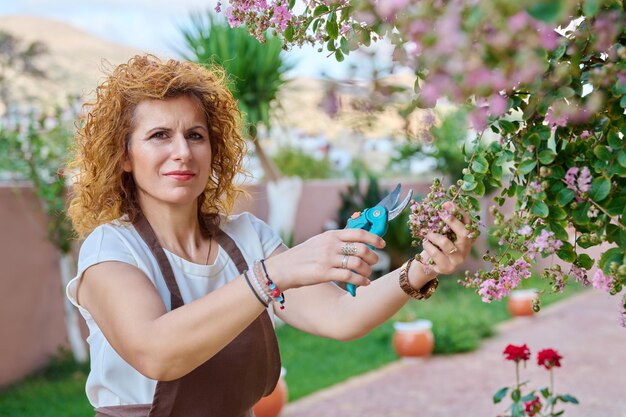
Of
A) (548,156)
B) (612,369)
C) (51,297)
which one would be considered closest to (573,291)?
(612,369)

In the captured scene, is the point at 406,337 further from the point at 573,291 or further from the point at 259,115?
the point at 573,291

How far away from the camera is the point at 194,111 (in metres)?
1.95

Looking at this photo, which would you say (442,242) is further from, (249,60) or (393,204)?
(249,60)

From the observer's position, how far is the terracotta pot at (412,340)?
23.0 ft

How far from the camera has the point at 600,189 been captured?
1.23 m

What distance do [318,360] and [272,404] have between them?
1.91m

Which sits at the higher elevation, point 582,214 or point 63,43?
point 63,43

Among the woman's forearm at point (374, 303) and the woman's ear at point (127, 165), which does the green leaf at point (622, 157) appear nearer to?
the woman's forearm at point (374, 303)

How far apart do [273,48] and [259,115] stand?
0.65 metres

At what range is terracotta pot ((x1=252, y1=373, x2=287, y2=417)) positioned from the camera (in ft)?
16.6

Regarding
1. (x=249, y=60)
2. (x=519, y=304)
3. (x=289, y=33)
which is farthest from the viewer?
(x=519, y=304)

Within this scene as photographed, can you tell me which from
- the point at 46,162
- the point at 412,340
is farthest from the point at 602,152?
the point at 412,340

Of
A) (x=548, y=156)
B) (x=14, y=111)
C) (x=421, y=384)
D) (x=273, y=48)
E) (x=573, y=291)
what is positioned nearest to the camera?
(x=548, y=156)

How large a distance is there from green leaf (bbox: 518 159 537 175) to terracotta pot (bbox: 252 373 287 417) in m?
3.95
